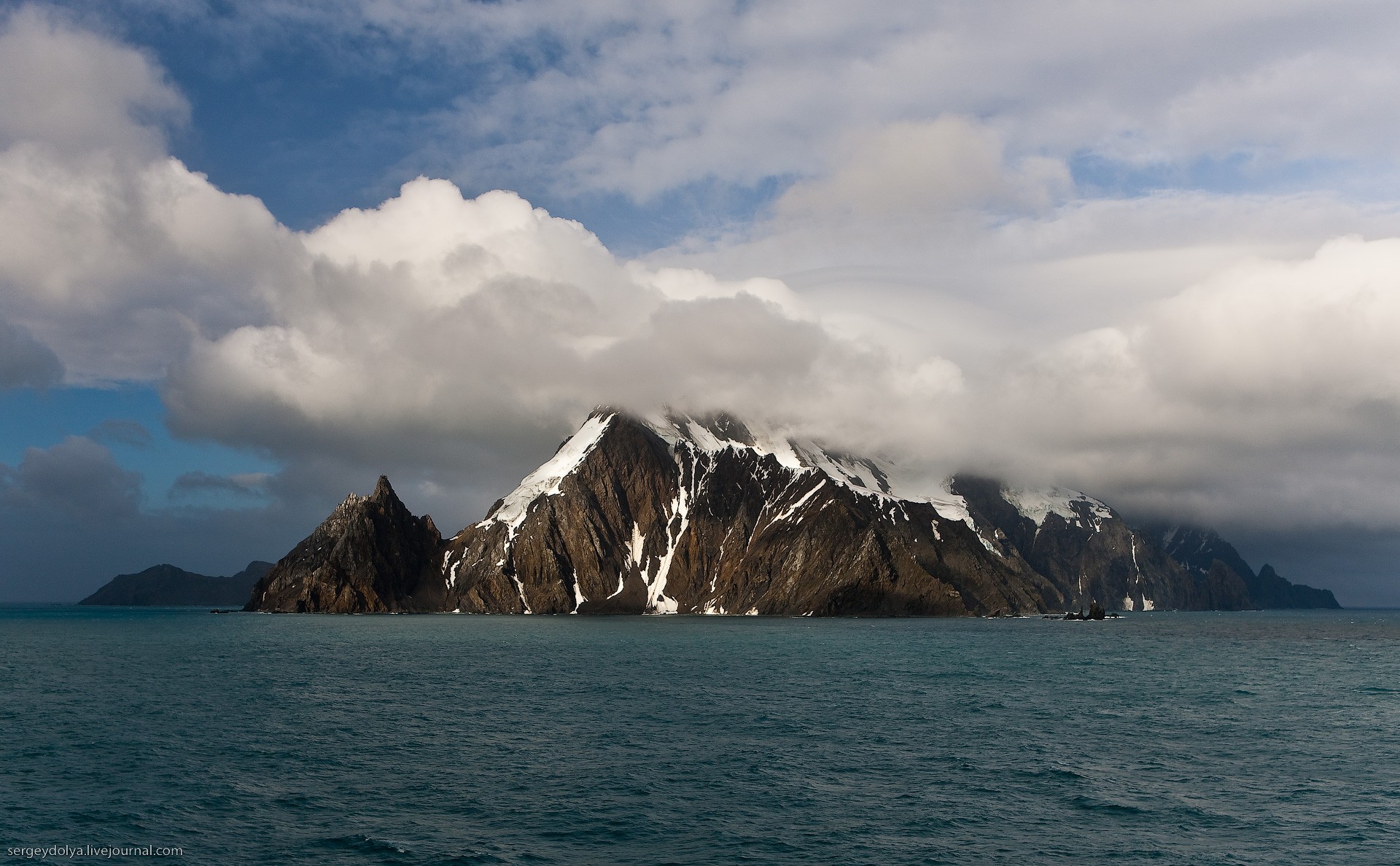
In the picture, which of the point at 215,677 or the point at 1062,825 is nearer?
the point at 1062,825

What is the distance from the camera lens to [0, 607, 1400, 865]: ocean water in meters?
46.5

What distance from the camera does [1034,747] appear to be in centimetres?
7012

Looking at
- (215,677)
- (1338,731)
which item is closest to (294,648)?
(215,677)

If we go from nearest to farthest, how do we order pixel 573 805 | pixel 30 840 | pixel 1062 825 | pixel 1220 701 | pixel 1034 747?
pixel 30 840 → pixel 1062 825 → pixel 573 805 → pixel 1034 747 → pixel 1220 701

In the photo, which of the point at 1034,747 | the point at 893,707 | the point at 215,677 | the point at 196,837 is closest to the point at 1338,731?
the point at 1034,747

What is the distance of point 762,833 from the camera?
1884 inches

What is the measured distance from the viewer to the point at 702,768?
205 feet

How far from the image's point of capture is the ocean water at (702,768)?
4650cm

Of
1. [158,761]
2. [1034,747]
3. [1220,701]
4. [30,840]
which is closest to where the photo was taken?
[30,840]

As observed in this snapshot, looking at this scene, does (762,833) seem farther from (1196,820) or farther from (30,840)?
(30,840)

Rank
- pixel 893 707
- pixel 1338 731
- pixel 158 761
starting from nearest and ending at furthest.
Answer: pixel 158 761 < pixel 1338 731 < pixel 893 707

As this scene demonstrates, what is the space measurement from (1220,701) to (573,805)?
7409 cm

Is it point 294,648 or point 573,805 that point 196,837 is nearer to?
point 573,805

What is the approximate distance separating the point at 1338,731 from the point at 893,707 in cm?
3594
